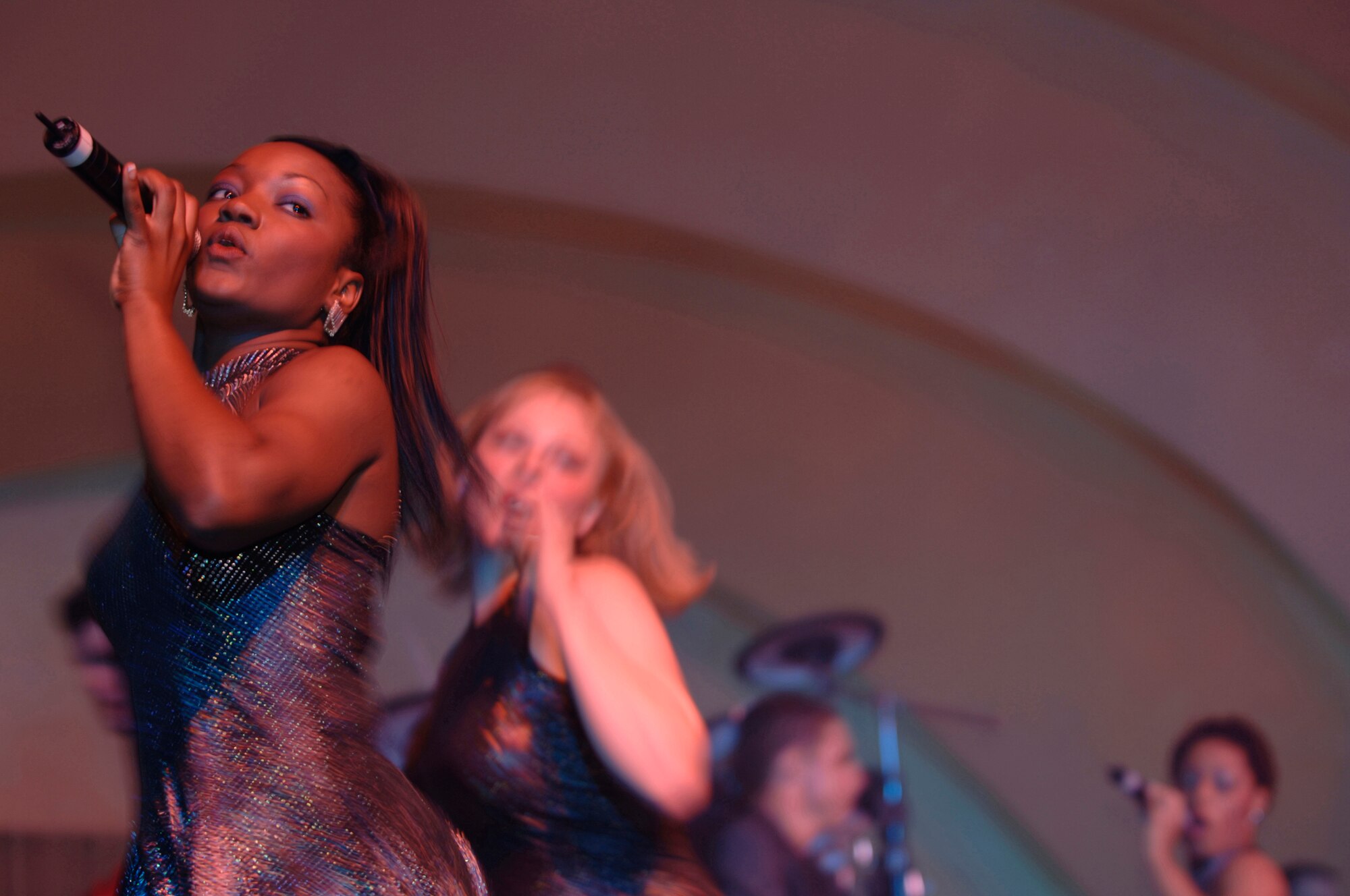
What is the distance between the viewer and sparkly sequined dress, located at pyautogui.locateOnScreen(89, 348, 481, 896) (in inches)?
36.0

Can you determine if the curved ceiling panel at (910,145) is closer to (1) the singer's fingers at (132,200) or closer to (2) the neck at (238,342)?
(2) the neck at (238,342)

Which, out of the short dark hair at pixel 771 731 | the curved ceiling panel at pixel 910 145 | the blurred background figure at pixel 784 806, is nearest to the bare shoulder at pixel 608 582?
the curved ceiling panel at pixel 910 145

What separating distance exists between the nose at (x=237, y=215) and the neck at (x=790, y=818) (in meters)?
3.49

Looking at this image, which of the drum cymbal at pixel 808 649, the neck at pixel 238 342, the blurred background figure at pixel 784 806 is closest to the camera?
the neck at pixel 238 342

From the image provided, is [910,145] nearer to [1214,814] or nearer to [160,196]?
[1214,814]

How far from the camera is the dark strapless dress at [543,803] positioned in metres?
2.00

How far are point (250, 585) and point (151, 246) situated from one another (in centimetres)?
26

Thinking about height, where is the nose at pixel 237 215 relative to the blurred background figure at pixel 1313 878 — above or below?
below

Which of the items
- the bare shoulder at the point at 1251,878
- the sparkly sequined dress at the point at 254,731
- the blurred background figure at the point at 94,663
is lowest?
the blurred background figure at the point at 94,663

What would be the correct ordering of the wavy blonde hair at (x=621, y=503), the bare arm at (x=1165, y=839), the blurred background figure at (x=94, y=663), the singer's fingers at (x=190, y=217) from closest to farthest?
the singer's fingers at (x=190, y=217) < the wavy blonde hair at (x=621, y=503) < the blurred background figure at (x=94, y=663) < the bare arm at (x=1165, y=839)

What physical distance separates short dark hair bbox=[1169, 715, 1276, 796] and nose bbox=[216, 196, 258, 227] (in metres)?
4.26

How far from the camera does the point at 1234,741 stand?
4.55 metres

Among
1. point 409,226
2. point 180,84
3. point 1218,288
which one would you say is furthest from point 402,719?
point 1218,288

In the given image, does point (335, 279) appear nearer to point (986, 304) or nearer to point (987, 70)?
point (987, 70)
